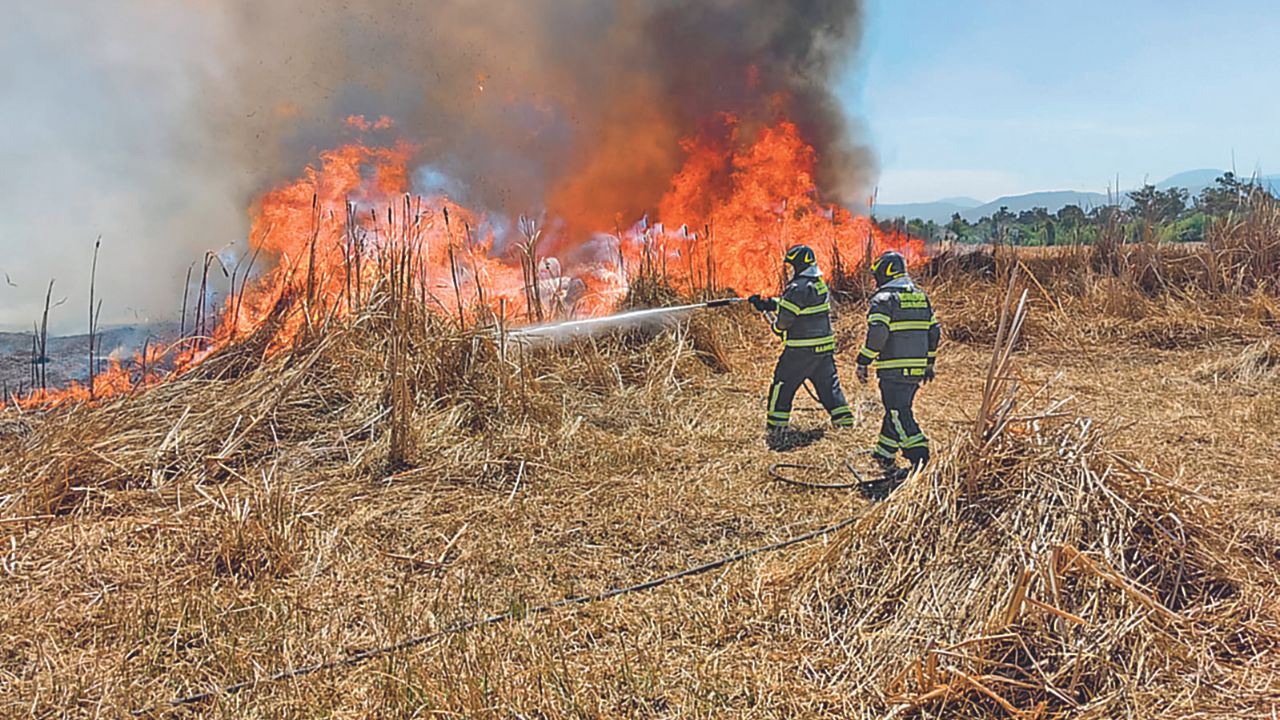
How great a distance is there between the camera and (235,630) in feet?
10.2

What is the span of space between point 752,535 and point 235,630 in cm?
244

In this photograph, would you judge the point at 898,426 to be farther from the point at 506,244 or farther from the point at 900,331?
the point at 506,244

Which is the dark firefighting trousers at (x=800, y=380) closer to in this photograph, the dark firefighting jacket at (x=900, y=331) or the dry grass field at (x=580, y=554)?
the dry grass field at (x=580, y=554)

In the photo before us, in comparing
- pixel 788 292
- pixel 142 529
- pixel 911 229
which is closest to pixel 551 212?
pixel 911 229

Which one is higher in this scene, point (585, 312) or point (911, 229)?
point (911, 229)

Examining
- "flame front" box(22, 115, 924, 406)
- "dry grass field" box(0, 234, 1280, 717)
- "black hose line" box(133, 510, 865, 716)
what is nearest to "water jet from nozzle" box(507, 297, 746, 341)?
"flame front" box(22, 115, 924, 406)

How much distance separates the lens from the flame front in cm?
611

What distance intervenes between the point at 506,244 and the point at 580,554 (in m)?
12.0

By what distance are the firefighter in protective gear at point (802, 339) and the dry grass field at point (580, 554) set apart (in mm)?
383

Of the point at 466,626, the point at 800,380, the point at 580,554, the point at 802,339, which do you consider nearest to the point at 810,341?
the point at 802,339

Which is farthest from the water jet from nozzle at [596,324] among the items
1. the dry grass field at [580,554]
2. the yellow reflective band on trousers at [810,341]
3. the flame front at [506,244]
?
the yellow reflective band on trousers at [810,341]

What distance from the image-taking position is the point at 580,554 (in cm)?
388

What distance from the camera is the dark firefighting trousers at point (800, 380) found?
598 centimetres

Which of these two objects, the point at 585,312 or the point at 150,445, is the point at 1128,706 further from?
the point at 585,312
